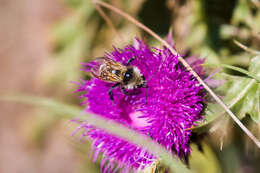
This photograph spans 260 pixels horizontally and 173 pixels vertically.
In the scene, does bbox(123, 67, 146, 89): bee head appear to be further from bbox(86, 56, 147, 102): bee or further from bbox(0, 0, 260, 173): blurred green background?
bbox(0, 0, 260, 173): blurred green background

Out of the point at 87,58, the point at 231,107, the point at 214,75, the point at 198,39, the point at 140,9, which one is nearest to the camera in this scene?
the point at 231,107

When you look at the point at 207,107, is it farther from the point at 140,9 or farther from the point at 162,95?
the point at 140,9

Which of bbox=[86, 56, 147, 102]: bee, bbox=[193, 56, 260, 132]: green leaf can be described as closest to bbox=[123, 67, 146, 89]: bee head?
bbox=[86, 56, 147, 102]: bee

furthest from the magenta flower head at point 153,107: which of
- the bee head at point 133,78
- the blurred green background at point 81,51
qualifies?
the blurred green background at point 81,51

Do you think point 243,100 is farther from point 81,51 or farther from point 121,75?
point 81,51

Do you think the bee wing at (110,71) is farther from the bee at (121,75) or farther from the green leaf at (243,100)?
the green leaf at (243,100)

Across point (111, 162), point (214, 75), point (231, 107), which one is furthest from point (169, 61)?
point (111, 162)
